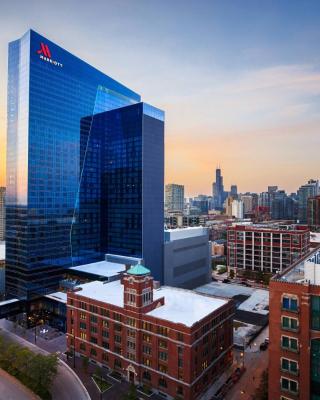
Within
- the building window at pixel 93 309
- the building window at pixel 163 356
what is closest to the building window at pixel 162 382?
the building window at pixel 163 356

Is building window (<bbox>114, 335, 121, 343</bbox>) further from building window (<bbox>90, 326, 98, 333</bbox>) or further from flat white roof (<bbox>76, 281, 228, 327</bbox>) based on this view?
flat white roof (<bbox>76, 281, 228, 327</bbox>)

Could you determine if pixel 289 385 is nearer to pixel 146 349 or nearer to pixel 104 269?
pixel 146 349

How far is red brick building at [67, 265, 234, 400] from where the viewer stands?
198 ft

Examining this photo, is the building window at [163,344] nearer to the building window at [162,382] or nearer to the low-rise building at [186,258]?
the building window at [162,382]

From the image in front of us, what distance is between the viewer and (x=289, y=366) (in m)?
47.5

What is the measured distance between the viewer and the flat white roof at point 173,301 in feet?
212

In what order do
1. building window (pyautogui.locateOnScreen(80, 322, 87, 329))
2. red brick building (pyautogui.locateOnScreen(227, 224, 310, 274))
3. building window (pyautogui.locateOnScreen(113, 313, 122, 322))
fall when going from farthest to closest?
red brick building (pyautogui.locateOnScreen(227, 224, 310, 274)), building window (pyautogui.locateOnScreen(80, 322, 87, 329)), building window (pyautogui.locateOnScreen(113, 313, 122, 322))

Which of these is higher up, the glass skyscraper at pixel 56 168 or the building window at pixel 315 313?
the glass skyscraper at pixel 56 168

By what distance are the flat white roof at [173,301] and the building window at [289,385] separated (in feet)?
58.6

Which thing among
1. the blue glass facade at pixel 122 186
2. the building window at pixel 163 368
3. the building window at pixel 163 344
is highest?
the blue glass facade at pixel 122 186

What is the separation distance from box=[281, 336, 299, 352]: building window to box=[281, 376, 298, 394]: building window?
189 inches

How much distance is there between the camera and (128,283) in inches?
2655

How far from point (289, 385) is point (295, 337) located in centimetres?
749

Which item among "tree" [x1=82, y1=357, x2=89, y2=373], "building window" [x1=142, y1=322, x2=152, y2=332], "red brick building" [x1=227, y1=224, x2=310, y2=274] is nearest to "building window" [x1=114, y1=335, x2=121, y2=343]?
"tree" [x1=82, y1=357, x2=89, y2=373]
